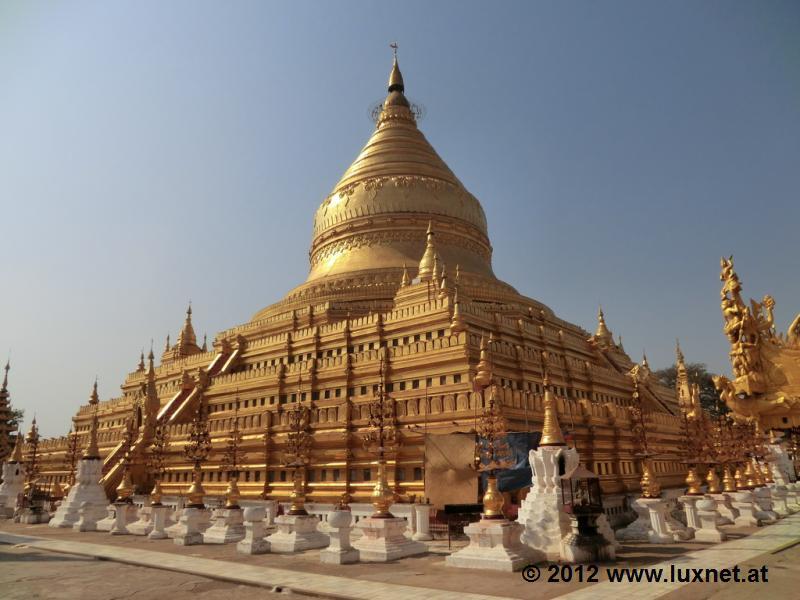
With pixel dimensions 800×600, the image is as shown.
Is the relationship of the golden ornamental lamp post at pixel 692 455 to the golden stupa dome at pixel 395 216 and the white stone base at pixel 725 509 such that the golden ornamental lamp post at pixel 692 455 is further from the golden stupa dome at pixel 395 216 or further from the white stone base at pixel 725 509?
the golden stupa dome at pixel 395 216

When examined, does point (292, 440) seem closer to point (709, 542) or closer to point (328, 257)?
point (709, 542)

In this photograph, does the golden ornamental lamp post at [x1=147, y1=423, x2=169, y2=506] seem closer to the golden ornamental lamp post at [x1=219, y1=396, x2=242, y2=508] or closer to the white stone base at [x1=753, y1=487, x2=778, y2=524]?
the golden ornamental lamp post at [x1=219, y1=396, x2=242, y2=508]

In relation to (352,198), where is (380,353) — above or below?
below

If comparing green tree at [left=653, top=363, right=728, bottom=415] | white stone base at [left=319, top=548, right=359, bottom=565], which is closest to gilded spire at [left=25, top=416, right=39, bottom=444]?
white stone base at [left=319, top=548, right=359, bottom=565]

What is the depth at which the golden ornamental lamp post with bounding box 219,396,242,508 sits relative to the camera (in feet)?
73.5

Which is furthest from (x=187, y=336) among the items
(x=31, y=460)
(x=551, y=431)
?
(x=551, y=431)

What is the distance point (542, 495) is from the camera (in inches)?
675

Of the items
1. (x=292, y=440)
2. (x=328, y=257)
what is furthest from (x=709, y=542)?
(x=328, y=257)

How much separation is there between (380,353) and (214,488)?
11.3 m

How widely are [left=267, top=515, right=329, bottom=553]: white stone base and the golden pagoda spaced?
183 inches

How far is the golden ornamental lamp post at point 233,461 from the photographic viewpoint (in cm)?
2241

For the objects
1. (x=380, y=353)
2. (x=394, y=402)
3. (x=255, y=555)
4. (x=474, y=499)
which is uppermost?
(x=380, y=353)

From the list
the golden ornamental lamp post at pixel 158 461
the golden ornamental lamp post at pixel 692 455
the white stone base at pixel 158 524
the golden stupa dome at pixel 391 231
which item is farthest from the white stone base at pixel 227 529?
the golden stupa dome at pixel 391 231

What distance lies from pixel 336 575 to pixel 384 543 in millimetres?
2457
